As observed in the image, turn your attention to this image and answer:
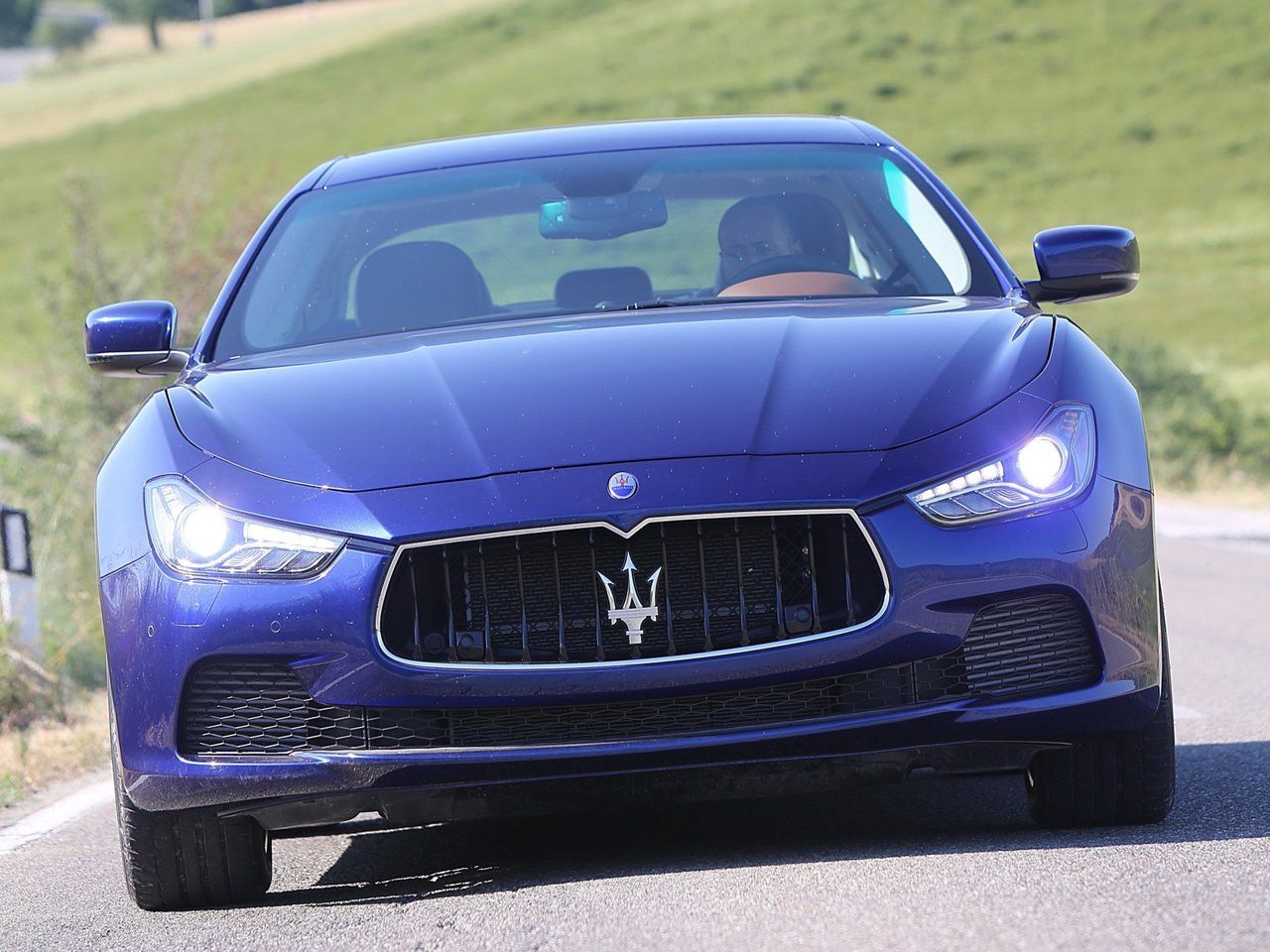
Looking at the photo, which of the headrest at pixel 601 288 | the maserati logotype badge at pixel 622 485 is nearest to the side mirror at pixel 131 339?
the headrest at pixel 601 288

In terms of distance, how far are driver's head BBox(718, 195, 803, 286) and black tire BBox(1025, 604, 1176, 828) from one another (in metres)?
1.58

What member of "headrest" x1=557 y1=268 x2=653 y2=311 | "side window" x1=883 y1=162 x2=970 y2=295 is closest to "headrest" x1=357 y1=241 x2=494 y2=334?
"headrest" x1=557 y1=268 x2=653 y2=311

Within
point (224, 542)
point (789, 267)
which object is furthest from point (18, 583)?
point (224, 542)

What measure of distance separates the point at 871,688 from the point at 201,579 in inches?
47.9

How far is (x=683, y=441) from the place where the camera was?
387cm

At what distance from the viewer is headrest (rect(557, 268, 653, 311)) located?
509 cm

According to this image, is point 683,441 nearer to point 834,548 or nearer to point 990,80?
point 834,548

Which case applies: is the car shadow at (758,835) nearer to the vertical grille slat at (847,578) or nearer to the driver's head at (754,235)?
the vertical grille slat at (847,578)

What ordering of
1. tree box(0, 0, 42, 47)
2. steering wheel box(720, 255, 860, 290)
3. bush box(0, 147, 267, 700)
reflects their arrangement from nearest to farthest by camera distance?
steering wheel box(720, 255, 860, 290)
bush box(0, 147, 267, 700)
tree box(0, 0, 42, 47)

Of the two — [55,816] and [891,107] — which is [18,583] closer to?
[55,816]

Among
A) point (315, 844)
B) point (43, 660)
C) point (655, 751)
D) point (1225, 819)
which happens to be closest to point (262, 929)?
point (655, 751)

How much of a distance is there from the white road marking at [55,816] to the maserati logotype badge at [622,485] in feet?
7.34

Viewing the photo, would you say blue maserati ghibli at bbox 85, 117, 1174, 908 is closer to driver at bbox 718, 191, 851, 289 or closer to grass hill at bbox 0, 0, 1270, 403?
driver at bbox 718, 191, 851, 289

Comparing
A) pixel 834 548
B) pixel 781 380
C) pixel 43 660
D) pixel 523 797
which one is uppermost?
pixel 781 380
